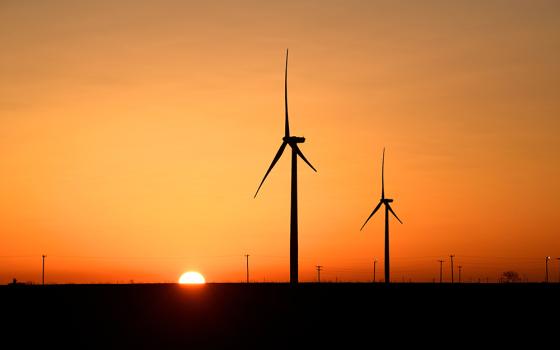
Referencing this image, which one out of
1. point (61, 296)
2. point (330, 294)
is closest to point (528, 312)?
point (330, 294)

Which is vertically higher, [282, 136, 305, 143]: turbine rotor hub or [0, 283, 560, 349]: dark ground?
[282, 136, 305, 143]: turbine rotor hub

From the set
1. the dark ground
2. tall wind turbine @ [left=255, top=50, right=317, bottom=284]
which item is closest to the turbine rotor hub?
tall wind turbine @ [left=255, top=50, right=317, bottom=284]

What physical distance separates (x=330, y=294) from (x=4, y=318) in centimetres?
4297

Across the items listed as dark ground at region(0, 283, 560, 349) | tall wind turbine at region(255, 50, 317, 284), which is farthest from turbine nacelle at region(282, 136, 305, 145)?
dark ground at region(0, 283, 560, 349)

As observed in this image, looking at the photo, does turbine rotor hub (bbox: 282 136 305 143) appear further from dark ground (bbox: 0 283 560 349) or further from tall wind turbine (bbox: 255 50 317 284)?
dark ground (bbox: 0 283 560 349)

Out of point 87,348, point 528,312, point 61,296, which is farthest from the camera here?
point 61,296

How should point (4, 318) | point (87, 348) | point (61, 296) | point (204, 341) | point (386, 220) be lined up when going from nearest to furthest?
point (87, 348) < point (204, 341) < point (4, 318) < point (61, 296) < point (386, 220)

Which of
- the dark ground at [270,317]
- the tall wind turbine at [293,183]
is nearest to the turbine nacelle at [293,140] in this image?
the tall wind turbine at [293,183]

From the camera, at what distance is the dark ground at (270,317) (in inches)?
3282

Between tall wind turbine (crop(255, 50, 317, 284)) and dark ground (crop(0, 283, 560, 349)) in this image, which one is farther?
tall wind turbine (crop(255, 50, 317, 284))

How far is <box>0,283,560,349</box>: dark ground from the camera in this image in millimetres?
83375

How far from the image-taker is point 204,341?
82.7 metres

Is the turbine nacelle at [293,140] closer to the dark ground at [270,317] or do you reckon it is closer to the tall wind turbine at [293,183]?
the tall wind turbine at [293,183]

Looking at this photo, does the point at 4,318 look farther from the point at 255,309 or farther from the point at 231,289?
the point at 231,289
